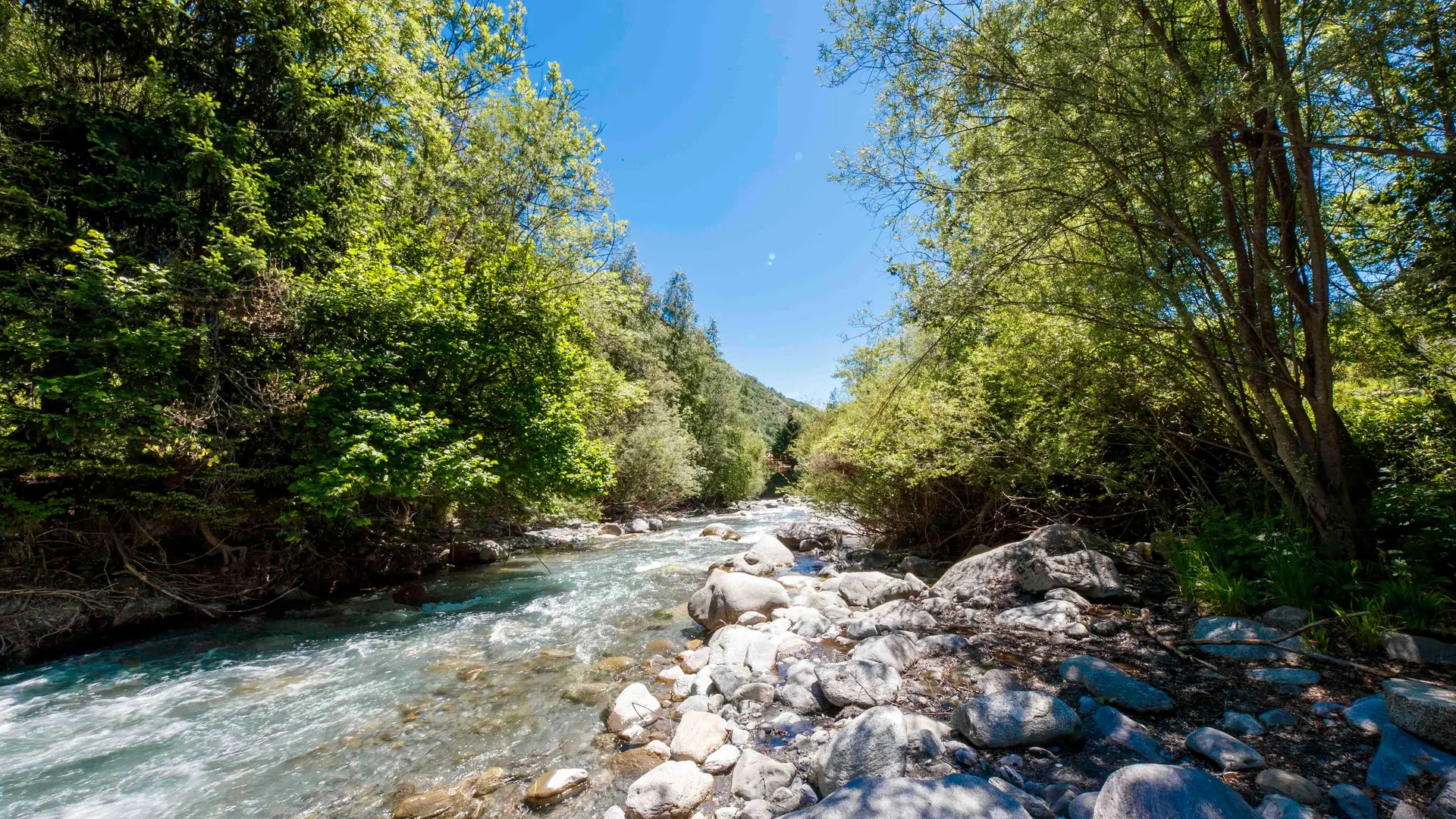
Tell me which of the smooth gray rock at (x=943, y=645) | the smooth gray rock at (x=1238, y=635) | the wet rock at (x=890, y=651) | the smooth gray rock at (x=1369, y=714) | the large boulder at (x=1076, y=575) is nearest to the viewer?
the smooth gray rock at (x=1369, y=714)

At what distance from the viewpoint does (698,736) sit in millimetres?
3863

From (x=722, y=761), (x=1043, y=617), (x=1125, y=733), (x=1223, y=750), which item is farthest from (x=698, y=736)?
(x=1043, y=617)

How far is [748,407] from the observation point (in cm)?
3947

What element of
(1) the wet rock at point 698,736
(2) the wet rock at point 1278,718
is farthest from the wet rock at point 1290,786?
(1) the wet rock at point 698,736

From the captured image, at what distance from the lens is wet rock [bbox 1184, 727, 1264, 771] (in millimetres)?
2730

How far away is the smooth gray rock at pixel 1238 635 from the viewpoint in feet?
13.2

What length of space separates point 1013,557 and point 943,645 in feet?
8.72

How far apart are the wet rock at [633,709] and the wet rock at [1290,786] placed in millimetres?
4123

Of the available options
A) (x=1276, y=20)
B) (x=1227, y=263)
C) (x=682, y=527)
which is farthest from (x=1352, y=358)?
(x=682, y=527)

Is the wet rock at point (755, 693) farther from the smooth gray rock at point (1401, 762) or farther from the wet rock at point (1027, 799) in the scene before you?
the smooth gray rock at point (1401, 762)

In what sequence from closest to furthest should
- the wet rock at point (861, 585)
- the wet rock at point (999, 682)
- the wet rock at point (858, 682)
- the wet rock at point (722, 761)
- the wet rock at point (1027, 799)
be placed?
the wet rock at point (1027, 799) < the wet rock at point (722, 761) < the wet rock at point (999, 682) < the wet rock at point (858, 682) < the wet rock at point (861, 585)

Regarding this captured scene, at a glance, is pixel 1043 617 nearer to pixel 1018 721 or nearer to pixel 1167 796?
pixel 1018 721

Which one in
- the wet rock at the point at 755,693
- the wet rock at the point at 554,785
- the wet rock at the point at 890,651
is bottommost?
the wet rock at the point at 554,785

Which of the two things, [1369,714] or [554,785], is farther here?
[554,785]
